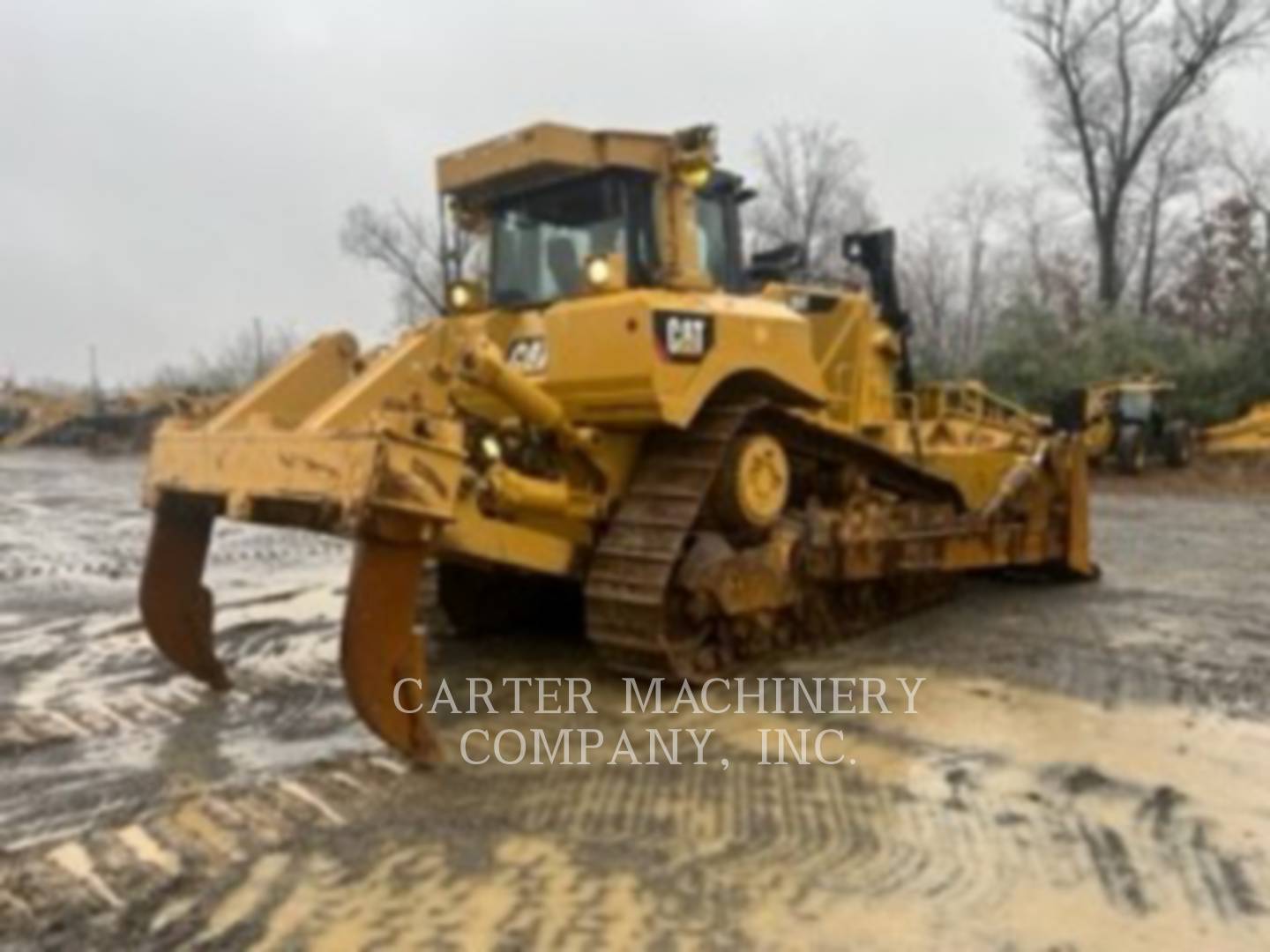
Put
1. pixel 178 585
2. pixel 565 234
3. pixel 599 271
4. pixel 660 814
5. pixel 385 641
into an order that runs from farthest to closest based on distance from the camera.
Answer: pixel 565 234 → pixel 178 585 → pixel 599 271 → pixel 385 641 → pixel 660 814

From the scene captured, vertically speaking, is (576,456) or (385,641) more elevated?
(576,456)

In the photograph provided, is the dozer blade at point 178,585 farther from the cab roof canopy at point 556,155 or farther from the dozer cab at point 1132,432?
the dozer cab at point 1132,432

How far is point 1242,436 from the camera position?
780 inches

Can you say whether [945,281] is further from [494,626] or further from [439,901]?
[439,901]

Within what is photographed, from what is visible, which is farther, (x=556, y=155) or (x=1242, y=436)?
(x=1242, y=436)

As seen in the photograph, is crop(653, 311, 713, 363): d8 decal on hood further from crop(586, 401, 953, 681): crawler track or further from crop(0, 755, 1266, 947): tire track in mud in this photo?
crop(0, 755, 1266, 947): tire track in mud

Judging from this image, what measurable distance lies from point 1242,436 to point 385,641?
17980 millimetres

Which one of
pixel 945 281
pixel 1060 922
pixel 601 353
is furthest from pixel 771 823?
pixel 945 281

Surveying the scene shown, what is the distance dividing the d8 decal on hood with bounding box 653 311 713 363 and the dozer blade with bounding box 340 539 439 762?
5.10 ft

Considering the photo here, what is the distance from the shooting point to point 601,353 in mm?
5898

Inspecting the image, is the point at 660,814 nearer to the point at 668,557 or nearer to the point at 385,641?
the point at 385,641

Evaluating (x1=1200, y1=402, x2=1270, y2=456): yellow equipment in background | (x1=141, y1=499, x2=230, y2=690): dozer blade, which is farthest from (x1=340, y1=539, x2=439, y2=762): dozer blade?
(x1=1200, y1=402, x2=1270, y2=456): yellow equipment in background

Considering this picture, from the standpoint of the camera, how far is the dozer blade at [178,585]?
6184 millimetres

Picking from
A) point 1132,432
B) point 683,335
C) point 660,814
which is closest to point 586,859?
point 660,814
